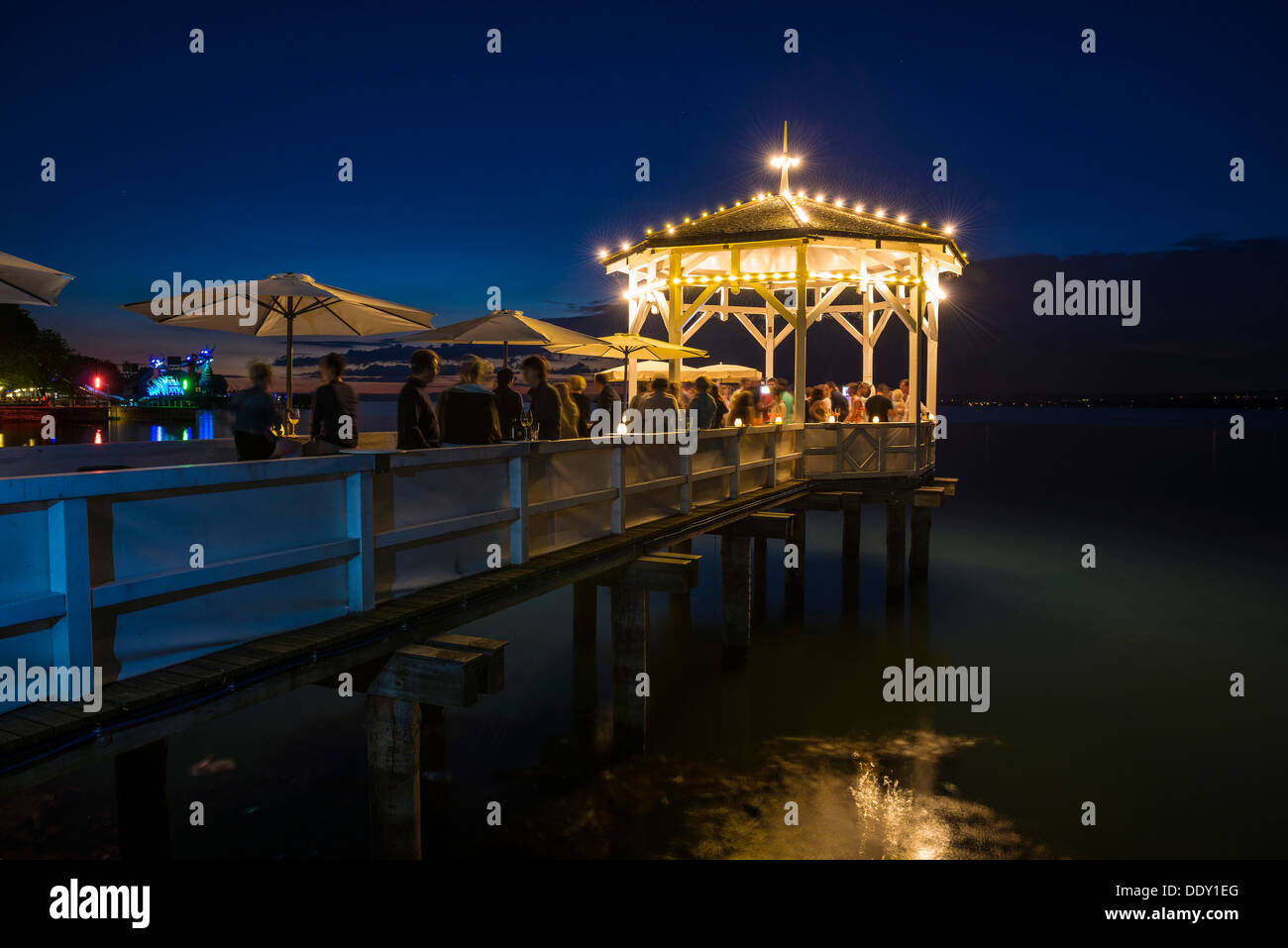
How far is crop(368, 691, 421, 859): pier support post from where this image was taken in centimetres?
581

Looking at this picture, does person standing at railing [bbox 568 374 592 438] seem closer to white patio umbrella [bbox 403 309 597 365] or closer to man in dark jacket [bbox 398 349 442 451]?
white patio umbrella [bbox 403 309 597 365]

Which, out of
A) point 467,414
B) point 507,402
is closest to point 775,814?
point 507,402

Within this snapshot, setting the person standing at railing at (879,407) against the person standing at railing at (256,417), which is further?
the person standing at railing at (879,407)

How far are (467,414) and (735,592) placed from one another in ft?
24.5

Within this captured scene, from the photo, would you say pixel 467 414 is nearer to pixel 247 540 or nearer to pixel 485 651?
pixel 485 651

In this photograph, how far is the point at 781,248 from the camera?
1756cm

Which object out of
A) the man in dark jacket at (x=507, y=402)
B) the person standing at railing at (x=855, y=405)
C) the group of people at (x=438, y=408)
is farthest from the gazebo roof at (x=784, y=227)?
the man in dark jacket at (x=507, y=402)

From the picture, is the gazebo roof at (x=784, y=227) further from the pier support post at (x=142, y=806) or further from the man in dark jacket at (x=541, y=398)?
the pier support post at (x=142, y=806)

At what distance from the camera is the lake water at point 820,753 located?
9219 mm

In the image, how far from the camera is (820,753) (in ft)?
37.7

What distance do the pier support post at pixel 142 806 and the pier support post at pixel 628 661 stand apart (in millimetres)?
4749
